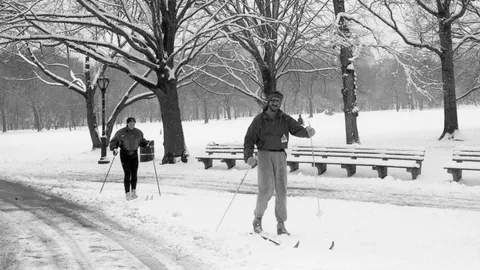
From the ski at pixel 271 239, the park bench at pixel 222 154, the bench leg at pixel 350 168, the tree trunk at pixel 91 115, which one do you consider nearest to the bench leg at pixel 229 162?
the park bench at pixel 222 154

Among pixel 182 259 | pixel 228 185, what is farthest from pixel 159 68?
pixel 182 259

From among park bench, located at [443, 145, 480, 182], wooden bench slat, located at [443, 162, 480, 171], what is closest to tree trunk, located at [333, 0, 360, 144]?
park bench, located at [443, 145, 480, 182]

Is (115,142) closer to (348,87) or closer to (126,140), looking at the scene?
(126,140)

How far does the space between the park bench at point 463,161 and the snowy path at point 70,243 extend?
7.56 m

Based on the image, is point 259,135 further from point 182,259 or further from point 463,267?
point 463,267

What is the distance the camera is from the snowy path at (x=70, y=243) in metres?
4.88

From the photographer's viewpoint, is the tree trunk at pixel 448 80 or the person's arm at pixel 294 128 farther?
the tree trunk at pixel 448 80

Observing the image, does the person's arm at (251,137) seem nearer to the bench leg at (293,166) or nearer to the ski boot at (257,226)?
the ski boot at (257,226)

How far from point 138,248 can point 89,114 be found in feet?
60.8

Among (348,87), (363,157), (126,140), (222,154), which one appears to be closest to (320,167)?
(363,157)

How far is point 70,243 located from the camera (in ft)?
18.8

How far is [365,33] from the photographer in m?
15.3

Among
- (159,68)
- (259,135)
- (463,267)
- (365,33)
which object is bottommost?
(463,267)

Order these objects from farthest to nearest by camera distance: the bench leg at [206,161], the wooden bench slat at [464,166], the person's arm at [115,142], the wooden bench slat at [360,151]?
1. the bench leg at [206,161]
2. the wooden bench slat at [360,151]
3. the wooden bench slat at [464,166]
4. the person's arm at [115,142]
